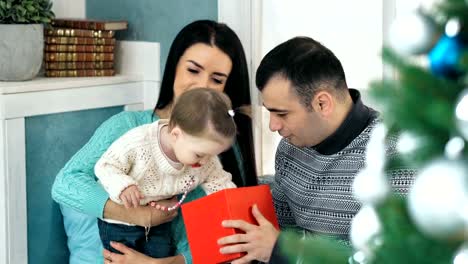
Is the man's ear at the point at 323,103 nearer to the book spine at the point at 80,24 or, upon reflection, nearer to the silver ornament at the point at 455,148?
the book spine at the point at 80,24

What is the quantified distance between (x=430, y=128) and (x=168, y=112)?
1834mm

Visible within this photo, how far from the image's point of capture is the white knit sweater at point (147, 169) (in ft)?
6.90

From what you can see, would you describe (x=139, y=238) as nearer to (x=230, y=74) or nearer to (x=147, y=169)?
(x=147, y=169)

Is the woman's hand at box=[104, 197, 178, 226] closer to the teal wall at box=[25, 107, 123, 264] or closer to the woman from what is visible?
the woman

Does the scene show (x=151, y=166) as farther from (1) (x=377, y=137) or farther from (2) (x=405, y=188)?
(1) (x=377, y=137)

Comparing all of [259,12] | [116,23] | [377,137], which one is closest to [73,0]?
[116,23]

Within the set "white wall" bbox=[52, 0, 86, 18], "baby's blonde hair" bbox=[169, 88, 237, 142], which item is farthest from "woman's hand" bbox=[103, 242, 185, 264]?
"white wall" bbox=[52, 0, 86, 18]

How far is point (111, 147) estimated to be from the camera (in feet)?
7.02

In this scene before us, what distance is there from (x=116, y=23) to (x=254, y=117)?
0.63 metres

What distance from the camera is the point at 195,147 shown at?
77.4 inches

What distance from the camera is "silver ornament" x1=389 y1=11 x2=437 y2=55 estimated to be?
61cm

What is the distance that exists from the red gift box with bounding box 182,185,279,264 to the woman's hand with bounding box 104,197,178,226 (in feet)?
→ 0.65

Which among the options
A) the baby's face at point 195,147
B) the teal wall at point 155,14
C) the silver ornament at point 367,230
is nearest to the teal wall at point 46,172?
the teal wall at point 155,14

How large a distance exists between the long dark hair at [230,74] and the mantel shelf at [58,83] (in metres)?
0.41
